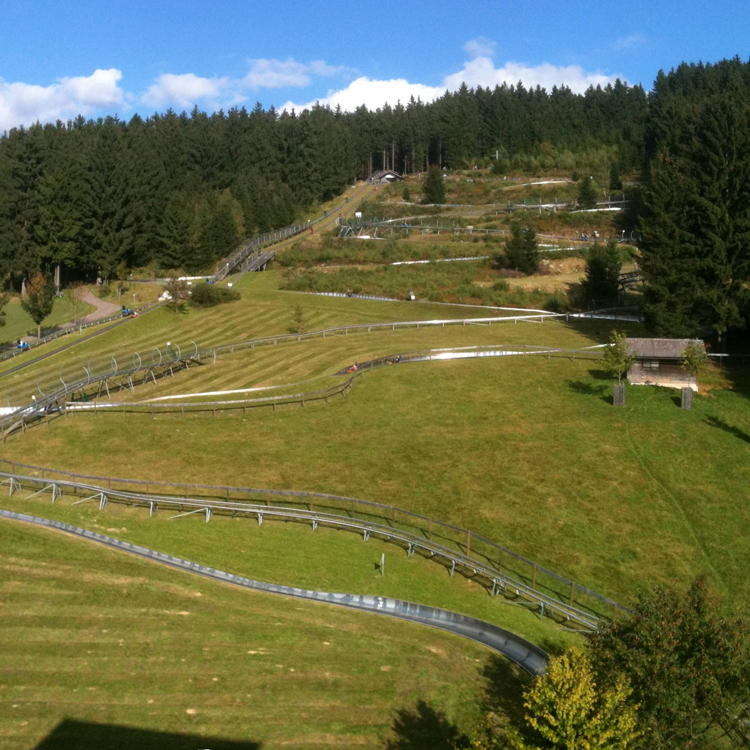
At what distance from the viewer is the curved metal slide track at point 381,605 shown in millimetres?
26578

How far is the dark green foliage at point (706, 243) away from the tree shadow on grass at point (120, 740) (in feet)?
170

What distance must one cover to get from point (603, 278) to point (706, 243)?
1566cm

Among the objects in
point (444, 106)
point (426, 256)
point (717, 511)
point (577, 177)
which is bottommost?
point (717, 511)

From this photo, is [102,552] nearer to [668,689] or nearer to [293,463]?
[293,463]

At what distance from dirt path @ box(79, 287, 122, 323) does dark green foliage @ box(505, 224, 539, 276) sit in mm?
45202

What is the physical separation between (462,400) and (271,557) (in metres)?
23.8

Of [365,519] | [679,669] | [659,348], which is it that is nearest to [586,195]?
[659,348]

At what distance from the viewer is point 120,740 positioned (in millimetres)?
19844

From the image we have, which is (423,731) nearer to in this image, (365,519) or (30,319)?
(365,519)

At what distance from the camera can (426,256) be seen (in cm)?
9938

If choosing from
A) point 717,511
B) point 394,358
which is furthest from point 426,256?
point 717,511

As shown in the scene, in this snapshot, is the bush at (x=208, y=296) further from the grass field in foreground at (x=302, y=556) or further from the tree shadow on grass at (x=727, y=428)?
the tree shadow on grass at (x=727, y=428)

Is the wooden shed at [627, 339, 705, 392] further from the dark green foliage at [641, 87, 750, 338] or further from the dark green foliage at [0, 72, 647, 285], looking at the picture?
the dark green foliage at [0, 72, 647, 285]

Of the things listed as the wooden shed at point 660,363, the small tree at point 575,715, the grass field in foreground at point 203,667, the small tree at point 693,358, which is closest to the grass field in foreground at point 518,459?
the wooden shed at point 660,363
